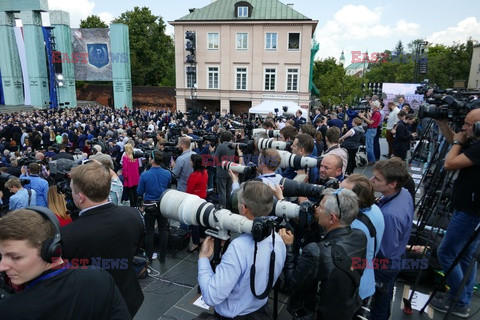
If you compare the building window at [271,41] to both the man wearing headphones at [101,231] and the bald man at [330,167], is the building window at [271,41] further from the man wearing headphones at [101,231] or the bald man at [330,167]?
the man wearing headphones at [101,231]

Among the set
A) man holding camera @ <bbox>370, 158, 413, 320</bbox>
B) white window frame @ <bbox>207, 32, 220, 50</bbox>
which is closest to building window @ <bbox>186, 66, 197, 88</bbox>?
white window frame @ <bbox>207, 32, 220, 50</bbox>

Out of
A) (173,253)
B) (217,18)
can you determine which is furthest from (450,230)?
(217,18)

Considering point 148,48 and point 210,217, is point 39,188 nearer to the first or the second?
point 210,217

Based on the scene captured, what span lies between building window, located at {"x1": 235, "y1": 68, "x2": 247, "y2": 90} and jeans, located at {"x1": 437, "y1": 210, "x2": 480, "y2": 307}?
27.1 metres

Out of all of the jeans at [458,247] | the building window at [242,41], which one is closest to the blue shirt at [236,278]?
the jeans at [458,247]

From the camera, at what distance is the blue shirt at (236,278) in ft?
6.64

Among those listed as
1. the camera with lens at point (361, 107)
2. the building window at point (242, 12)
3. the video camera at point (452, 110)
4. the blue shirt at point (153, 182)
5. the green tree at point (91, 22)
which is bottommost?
the blue shirt at point (153, 182)

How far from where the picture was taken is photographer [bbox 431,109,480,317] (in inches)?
112

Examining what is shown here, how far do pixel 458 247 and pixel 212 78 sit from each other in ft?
92.6

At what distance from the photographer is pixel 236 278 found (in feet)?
6.64

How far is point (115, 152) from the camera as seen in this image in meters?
9.84

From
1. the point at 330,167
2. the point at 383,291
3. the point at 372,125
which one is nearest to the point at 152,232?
the point at 330,167

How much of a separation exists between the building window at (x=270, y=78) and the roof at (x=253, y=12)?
441cm

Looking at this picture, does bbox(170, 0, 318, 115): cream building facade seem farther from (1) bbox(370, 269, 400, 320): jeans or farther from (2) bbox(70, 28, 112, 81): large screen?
(1) bbox(370, 269, 400, 320): jeans
